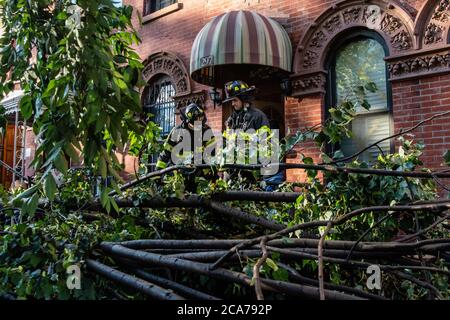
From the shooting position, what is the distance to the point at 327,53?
7680 mm

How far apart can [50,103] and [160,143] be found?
238 cm

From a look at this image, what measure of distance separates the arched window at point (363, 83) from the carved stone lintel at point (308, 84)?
0.23 metres

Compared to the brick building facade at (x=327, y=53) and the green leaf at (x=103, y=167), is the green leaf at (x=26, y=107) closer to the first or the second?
the green leaf at (x=103, y=167)

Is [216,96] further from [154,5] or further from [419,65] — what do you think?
[419,65]

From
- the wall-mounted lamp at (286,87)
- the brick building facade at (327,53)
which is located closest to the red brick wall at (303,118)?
the brick building facade at (327,53)

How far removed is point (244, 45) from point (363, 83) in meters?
2.08

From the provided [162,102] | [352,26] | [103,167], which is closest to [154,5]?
[162,102]

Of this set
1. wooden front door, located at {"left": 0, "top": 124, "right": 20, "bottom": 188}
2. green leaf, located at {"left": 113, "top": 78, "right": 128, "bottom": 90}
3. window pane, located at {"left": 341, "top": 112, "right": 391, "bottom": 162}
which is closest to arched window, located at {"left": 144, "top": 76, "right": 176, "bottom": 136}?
window pane, located at {"left": 341, "top": 112, "right": 391, "bottom": 162}

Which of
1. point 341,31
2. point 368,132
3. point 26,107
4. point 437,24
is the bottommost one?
point 26,107

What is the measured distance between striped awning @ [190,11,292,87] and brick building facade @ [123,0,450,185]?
1.22ft

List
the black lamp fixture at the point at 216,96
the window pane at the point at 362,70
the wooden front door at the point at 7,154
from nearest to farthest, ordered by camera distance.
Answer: the window pane at the point at 362,70 < the black lamp fixture at the point at 216,96 < the wooden front door at the point at 7,154

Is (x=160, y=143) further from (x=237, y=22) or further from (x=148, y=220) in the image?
(x=237, y=22)

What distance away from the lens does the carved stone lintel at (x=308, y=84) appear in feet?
24.8

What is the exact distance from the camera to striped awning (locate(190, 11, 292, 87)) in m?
7.48
